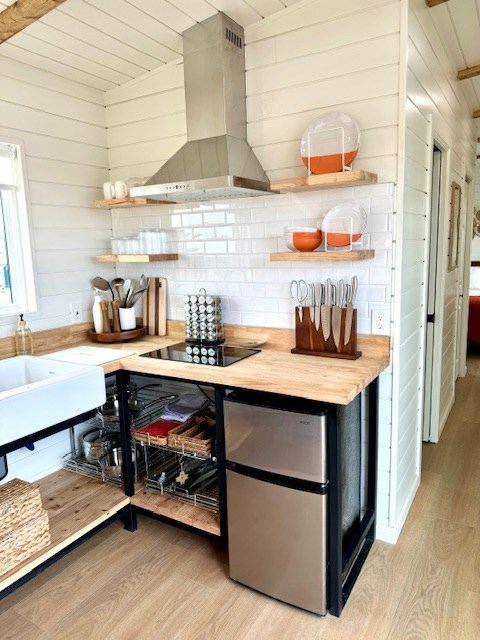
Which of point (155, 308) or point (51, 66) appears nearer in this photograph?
point (51, 66)

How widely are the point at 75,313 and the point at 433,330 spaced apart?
97.4 inches

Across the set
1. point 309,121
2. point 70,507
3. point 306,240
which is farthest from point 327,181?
point 70,507

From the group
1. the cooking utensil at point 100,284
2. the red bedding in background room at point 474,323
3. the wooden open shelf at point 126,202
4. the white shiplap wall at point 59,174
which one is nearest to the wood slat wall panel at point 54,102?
the white shiplap wall at point 59,174

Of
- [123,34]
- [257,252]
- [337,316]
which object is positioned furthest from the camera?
[257,252]

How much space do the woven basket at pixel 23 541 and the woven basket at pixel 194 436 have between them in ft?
2.15

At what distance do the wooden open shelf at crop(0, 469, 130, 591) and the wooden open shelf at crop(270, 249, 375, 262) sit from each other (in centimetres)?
150

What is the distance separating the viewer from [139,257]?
2709mm

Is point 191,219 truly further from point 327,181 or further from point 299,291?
point 327,181

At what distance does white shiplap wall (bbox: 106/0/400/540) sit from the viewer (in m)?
2.12

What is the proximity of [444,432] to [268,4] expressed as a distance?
3.19m

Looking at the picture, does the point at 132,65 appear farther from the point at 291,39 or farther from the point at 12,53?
the point at 291,39

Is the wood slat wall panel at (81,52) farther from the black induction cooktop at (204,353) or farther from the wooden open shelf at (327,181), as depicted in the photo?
the black induction cooktop at (204,353)

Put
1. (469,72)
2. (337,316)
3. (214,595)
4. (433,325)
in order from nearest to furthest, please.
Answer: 1. (214,595)
2. (337,316)
3. (433,325)
4. (469,72)

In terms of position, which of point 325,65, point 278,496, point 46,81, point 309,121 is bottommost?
point 278,496
